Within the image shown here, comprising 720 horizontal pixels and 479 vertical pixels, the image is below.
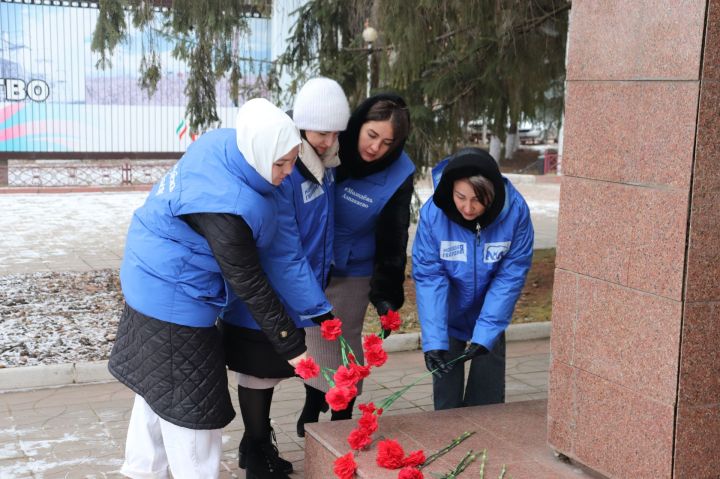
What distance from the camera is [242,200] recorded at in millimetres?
2842

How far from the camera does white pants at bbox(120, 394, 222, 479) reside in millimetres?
3086

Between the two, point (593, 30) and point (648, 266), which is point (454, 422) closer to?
point (648, 266)

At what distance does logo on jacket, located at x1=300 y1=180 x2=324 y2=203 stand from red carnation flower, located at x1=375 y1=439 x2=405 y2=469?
960 millimetres

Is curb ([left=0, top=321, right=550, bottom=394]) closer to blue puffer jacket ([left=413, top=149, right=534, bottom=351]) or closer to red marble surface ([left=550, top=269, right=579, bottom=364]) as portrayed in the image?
blue puffer jacket ([left=413, top=149, right=534, bottom=351])

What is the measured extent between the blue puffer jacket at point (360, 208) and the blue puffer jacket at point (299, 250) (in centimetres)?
14

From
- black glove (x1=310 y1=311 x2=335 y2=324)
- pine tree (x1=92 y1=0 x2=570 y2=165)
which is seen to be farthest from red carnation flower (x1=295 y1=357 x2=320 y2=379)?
pine tree (x1=92 y1=0 x2=570 y2=165)

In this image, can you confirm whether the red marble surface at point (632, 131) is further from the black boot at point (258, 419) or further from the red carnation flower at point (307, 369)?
the black boot at point (258, 419)

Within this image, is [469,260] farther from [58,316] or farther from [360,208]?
[58,316]

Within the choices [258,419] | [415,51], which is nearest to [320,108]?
[258,419]

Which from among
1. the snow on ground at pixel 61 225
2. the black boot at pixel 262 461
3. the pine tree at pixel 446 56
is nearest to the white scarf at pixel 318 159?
the black boot at pixel 262 461

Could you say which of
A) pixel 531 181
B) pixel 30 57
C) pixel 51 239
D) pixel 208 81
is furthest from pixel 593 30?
pixel 30 57

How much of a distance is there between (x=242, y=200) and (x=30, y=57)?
2074 centimetres

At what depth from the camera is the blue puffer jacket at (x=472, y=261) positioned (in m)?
3.60

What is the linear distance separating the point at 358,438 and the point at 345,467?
161mm
